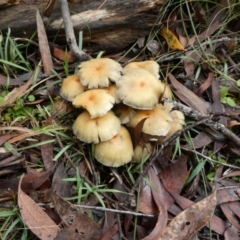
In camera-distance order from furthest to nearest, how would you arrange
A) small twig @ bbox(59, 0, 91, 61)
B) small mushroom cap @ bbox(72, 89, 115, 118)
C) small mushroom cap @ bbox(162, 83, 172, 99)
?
small twig @ bbox(59, 0, 91, 61), small mushroom cap @ bbox(162, 83, 172, 99), small mushroom cap @ bbox(72, 89, 115, 118)

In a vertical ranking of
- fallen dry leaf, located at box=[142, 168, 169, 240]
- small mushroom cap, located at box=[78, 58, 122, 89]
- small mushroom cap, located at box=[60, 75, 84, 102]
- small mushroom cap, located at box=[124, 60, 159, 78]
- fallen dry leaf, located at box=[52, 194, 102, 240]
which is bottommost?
fallen dry leaf, located at box=[142, 168, 169, 240]

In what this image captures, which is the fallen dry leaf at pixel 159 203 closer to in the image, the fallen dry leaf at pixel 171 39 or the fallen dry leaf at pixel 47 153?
the fallen dry leaf at pixel 47 153

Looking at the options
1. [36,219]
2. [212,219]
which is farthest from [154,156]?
[36,219]

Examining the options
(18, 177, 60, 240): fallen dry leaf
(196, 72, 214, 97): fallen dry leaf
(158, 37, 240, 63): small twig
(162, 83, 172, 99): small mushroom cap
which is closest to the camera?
(18, 177, 60, 240): fallen dry leaf

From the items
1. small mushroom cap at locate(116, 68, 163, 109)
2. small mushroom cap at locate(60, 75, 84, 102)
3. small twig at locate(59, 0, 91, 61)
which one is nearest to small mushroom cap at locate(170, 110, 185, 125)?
small mushroom cap at locate(116, 68, 163, 109)

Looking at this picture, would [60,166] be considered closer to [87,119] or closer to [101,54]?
[87,119]

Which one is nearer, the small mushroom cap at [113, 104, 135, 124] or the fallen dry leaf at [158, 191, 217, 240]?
the fallen dry leaf at [158, 191, 217, 240]

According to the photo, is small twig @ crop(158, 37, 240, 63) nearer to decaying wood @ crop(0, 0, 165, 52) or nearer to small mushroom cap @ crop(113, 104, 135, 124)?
decaying wood @ crop(0, 0, 165, 52)

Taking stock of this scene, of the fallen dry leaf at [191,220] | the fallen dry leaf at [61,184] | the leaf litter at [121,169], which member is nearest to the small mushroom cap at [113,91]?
the leaf litter at [121,169]
